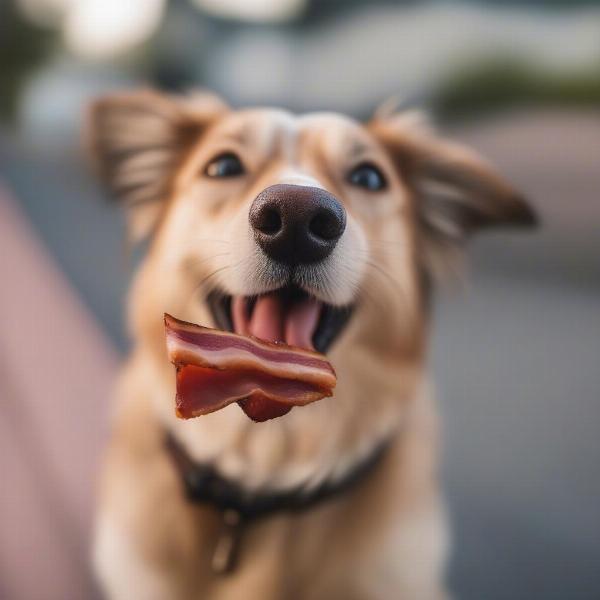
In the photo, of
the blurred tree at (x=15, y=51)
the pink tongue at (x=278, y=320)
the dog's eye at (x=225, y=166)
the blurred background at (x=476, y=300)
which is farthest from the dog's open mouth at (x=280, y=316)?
the blurred tree at (x=15, y=51)

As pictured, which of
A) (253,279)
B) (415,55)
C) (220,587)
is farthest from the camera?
(415,55)

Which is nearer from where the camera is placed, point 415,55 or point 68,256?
point 415,55

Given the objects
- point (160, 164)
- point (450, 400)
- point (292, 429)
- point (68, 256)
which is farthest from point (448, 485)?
point (68, 256)

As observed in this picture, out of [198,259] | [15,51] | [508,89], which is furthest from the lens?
[15,51]

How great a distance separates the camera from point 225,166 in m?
0.58

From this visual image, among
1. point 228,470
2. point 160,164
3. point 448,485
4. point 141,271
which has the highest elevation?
point 160,164

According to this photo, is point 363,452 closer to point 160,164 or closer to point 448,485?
point 448,485

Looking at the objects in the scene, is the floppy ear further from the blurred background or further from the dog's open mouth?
the dog's open mouth

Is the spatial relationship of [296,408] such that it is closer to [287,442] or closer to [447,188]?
[287,442]

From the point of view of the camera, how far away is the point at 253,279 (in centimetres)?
48

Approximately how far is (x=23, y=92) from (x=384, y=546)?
92 cm

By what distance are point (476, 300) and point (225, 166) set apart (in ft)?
1.10

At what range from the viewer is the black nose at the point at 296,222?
1.44ft

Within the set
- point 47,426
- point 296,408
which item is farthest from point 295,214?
point 47,426
